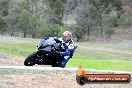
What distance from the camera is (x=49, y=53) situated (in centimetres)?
1427

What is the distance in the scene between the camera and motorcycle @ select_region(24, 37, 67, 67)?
46.4 ft

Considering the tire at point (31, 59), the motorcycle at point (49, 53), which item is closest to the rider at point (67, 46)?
the motorcycle at point (49, 53)

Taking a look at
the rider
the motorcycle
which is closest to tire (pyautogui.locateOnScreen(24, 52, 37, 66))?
the motorcycle

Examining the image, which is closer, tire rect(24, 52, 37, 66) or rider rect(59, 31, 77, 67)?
rider rect(59, 31, 77, 67)

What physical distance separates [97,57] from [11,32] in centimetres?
4255

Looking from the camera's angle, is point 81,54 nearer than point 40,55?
No

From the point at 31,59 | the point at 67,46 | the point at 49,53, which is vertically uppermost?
the point at 67,46

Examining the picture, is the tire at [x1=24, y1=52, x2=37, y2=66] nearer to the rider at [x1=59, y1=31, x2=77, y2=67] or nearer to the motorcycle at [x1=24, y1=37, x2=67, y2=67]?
the motorcycle at [x1=24, y1=37, x2=67, y2=67]

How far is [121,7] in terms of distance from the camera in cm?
8681

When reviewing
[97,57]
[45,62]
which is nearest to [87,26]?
[97,57]

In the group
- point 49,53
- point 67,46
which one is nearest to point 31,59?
point 49,53

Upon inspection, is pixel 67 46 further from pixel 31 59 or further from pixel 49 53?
pixel 31 59

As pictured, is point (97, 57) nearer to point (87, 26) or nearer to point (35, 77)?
point (35, 77)

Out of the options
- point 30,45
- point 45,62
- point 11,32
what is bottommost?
point 11,32
